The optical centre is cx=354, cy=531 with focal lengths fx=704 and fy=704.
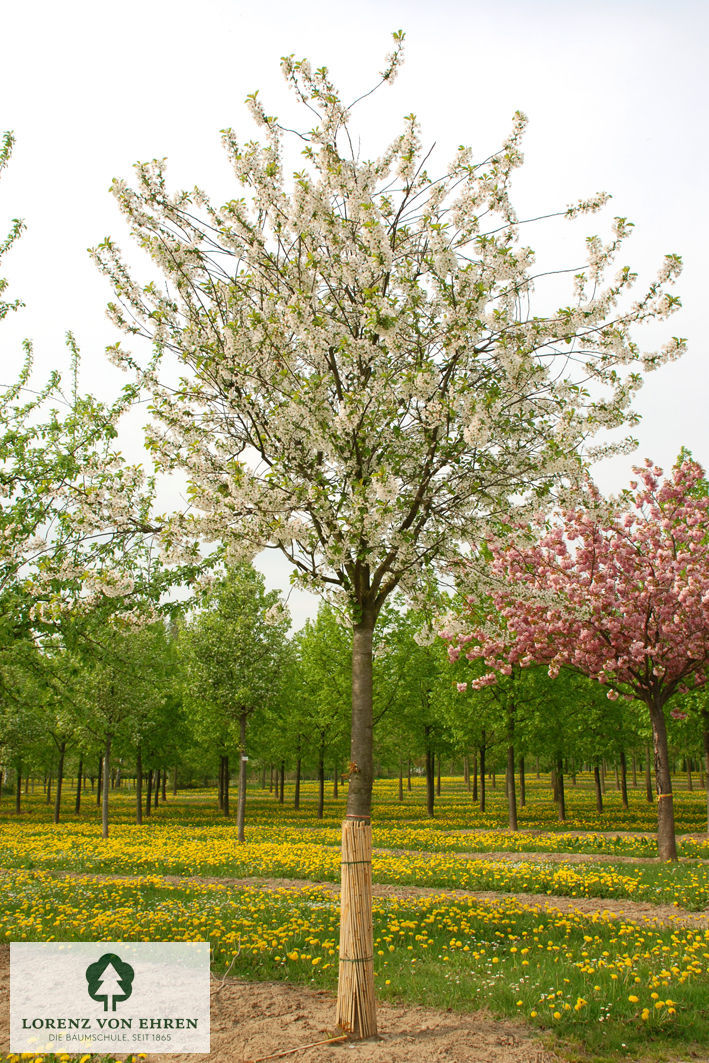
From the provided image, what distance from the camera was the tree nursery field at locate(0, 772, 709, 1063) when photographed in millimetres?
5988

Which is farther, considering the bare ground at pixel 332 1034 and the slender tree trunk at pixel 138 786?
the slender tree trunk at pixel 138 786

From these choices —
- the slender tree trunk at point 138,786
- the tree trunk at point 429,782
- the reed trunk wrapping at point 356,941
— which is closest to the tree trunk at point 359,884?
the reed trunk wrapping at point 356,941

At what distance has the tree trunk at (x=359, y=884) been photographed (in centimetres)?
545

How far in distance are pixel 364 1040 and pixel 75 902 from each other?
7.59 metres

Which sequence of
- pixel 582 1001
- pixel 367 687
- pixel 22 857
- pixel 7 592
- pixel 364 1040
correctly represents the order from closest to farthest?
pixel 364 1040 < pixel 582 1001 < pixel 367 687 < pixel 7 592 < pixel 22 857

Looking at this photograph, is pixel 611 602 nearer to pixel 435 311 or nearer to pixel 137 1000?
pixel 435 311

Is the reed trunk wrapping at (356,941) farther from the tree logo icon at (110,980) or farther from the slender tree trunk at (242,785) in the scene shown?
the slender tree trunk at (242,785)

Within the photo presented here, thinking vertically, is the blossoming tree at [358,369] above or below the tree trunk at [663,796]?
above

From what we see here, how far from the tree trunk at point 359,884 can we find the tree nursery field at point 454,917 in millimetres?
1026

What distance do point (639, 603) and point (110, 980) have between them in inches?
519

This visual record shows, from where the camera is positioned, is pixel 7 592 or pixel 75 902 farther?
pixel 75 902

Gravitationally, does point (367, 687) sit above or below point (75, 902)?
above

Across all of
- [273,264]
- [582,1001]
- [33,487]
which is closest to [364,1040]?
[582,1001]

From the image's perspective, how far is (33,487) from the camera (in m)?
10.5
